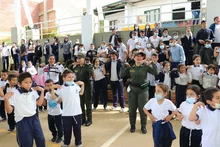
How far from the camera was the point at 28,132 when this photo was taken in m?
3.59

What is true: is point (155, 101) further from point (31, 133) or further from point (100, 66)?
point (100, 66)

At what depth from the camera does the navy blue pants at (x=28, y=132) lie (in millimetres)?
3588

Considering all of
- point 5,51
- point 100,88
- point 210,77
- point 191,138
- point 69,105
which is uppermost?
point 5,51

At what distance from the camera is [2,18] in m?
26.4

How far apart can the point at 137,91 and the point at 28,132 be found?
2.61 meters

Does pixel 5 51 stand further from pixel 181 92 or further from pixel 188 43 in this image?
pixel 181 92

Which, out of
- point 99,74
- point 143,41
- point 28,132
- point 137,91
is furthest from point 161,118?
point 143,41

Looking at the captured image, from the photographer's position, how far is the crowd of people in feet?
11.0

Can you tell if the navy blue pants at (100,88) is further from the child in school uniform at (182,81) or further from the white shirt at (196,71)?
the white shirt at (196,71)

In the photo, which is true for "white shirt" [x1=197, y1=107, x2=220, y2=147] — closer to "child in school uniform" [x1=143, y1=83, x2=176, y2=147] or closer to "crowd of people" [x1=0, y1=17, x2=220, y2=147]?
"crowd of people" [x1=0, y1=17, x2=220, y2=147]

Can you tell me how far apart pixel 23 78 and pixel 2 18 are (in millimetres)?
25872

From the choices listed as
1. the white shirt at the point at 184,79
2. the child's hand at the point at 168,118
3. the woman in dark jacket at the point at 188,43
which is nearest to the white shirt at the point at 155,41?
the woman in dark jacket at the point at 188,43

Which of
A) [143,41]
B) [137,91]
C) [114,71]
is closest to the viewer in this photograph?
[137,91]

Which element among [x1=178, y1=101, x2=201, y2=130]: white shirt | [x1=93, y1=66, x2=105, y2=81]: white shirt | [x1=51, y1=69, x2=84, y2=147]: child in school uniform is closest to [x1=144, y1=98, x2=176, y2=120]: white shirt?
[x1=178, y1=101, x2=201, y2=130]: white shirt
